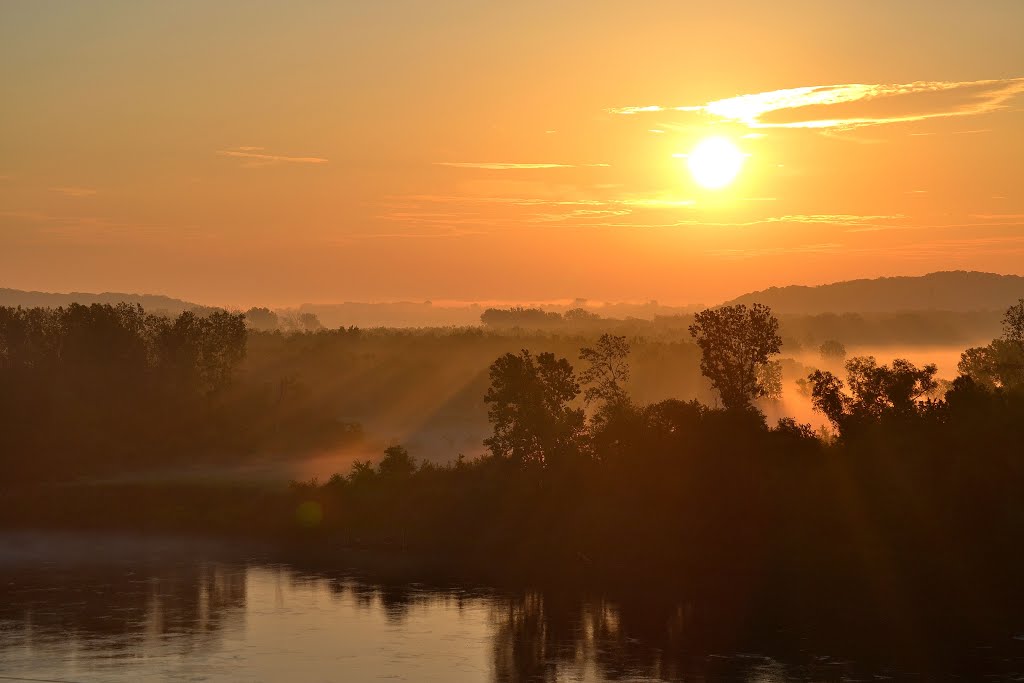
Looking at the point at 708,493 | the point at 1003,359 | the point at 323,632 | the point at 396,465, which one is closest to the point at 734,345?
the point at 708,493

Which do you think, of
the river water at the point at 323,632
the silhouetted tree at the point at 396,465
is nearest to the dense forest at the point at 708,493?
the silhouetted tree at the point at 396,465

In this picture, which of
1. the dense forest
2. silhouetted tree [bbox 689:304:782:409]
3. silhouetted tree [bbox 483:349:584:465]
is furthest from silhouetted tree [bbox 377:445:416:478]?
silhouetted tree [bbox 689:304:782:409]

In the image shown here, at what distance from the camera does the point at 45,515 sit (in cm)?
12050

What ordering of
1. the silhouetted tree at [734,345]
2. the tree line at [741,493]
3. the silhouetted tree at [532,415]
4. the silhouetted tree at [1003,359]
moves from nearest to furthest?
the tree line at [741,493] < the silhouetted tree at [532,415] < the silhouetted tree at [734,345] < the silhouetted tree at [1003,359]

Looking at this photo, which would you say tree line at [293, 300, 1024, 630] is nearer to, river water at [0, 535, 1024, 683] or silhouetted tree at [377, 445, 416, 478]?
silhouetted tree at [377, 445, 416, 478]

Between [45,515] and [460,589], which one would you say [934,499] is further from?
[45,515]

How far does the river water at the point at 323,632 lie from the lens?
67875mm

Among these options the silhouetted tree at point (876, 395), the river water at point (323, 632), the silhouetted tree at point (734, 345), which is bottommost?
the river water at point (323, 632)

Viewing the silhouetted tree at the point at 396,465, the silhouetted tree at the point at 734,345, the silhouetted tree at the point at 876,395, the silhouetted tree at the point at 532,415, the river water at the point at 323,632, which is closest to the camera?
the river water at the point at 323,632

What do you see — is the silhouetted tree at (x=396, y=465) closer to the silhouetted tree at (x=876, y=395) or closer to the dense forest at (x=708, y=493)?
the dense forest at (x=708, y=493)

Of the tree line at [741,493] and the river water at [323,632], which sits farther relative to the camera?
the tree line at [741,493]

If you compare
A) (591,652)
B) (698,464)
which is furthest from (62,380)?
(591,652)

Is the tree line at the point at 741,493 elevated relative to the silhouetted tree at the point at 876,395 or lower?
lower

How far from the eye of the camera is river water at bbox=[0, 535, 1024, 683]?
2672 inches
